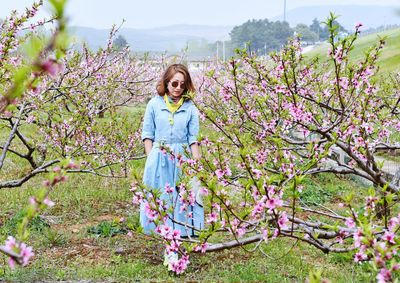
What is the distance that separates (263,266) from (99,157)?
11.3 ft

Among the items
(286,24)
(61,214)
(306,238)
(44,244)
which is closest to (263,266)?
(306,238)

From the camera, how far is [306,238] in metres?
3.36

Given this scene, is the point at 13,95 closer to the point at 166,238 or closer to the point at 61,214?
the point at 166,238

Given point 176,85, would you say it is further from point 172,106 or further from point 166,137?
point 166,137

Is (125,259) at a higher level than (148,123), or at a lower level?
lower

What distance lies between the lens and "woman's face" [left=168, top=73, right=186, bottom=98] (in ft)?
17.6

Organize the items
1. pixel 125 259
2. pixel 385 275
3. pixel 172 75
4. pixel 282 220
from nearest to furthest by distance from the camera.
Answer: pixel 385 275 → pixel 282 220 → pixel 172 75 → pixel 125 259

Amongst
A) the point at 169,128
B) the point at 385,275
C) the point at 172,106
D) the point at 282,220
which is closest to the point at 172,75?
the point at 172,106

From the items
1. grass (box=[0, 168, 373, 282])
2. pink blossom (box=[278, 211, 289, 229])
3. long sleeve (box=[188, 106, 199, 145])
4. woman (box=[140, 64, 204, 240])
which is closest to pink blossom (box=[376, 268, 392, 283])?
pink blossom (box=[278, 211, 289, 229])

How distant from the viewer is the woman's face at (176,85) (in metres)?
5.36

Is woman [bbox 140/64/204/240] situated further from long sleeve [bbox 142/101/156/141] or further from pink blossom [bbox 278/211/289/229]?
pink blossom [bbox 278/211/289/229]

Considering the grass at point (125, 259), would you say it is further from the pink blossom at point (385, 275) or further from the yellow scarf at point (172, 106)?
the pink blossom at point (385, 275)

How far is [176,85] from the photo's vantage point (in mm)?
5398

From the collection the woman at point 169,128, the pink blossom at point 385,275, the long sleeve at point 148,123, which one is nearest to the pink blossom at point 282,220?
the pink blossom at point 385,275
